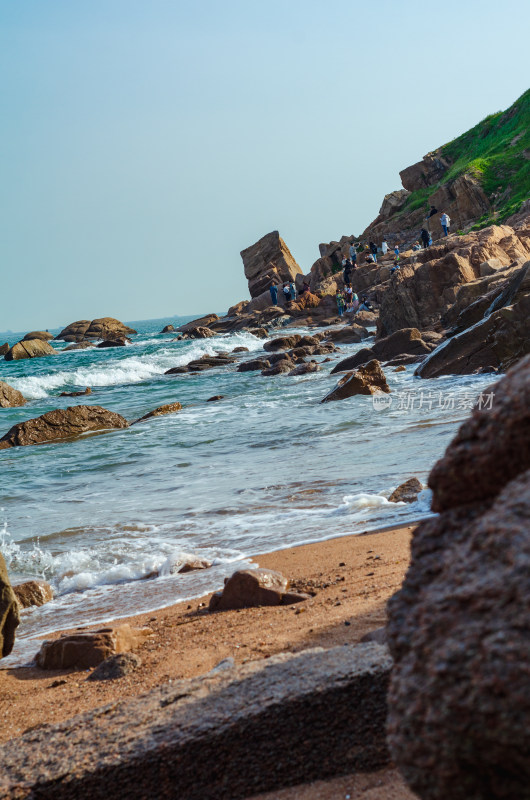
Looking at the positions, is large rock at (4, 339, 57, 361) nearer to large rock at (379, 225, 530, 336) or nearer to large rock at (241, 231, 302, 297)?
large rock at (241, 231, 302, 297)

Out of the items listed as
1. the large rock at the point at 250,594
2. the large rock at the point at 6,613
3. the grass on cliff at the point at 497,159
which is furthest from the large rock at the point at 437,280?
the large rock at the point at 6,613

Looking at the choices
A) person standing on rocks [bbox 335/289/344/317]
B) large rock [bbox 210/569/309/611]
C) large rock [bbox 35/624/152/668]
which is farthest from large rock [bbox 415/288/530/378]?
person standing on rocks [bbox 335/289/344/317]

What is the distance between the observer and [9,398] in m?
23.2

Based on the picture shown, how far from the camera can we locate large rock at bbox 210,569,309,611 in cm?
442

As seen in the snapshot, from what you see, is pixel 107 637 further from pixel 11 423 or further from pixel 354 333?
pixel 354 333

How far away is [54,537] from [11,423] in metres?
13.3

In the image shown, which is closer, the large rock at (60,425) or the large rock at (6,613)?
the large rock at (6,613)

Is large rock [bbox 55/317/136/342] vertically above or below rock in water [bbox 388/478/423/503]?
above

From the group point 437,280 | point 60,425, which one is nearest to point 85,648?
point 60,425

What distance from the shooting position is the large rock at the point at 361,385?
47.7 ft

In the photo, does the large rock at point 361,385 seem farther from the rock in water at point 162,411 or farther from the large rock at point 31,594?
the large rock at point 31,594

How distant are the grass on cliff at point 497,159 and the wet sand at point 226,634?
34.9 m

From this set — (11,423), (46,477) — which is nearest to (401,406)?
(46,477)

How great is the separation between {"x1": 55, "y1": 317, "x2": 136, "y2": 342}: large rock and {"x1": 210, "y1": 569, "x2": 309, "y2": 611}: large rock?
66328 millimetres
